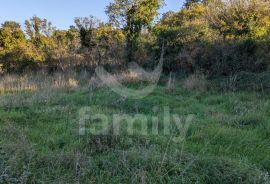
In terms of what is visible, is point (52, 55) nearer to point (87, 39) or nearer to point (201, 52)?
point (87, 39)

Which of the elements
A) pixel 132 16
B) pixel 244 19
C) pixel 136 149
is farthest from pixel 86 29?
pixel 136 149

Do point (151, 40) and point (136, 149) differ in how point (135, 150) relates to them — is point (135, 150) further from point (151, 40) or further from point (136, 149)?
point (151, 40)

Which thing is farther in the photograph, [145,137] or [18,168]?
[145,137]

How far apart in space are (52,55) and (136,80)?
822 cm

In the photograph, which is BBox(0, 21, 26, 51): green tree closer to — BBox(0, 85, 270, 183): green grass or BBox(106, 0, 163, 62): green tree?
BBox(106, 0, 163, 62): green tree

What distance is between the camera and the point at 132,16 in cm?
1648

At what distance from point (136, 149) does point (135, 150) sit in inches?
2.7

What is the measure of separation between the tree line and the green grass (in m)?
4.36

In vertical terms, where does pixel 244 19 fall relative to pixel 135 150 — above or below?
above

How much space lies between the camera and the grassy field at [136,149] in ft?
11.5

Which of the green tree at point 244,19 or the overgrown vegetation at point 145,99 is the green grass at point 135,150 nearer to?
the overgrown vegetation at point 145,99

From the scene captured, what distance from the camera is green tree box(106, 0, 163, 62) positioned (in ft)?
53.3

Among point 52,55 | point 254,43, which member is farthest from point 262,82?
point 52,55

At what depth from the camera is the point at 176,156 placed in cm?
389
